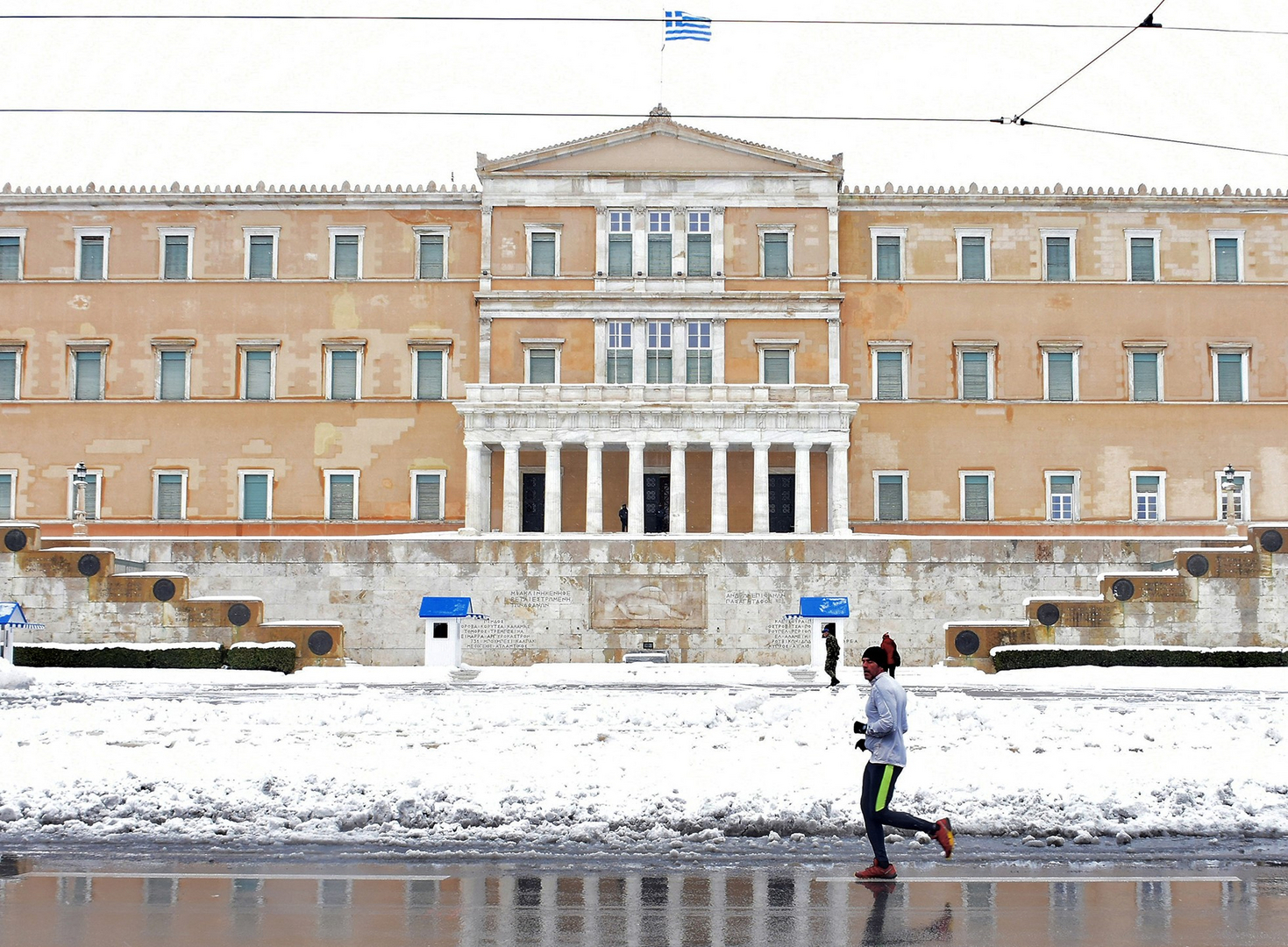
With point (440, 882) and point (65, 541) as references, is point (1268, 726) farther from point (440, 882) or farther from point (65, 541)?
point (65, 541)

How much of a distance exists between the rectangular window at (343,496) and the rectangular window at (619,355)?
1010 centimetres

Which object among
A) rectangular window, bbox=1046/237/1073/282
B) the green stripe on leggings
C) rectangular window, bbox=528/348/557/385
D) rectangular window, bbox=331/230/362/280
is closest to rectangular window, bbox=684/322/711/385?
rectangular window, bbox=528/348/557/385

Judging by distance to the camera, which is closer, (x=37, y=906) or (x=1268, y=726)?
(x=37, y=906)

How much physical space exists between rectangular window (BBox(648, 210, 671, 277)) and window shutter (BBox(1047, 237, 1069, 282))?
46.6ft

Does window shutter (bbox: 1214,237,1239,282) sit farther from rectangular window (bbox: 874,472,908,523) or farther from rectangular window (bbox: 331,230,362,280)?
rectangular window (bbox: 331,230,362,280)

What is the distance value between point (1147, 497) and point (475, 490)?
2416 cm

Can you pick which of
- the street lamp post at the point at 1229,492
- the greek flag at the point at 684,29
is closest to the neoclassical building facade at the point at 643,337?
the street lamp post at the point at 1229,492

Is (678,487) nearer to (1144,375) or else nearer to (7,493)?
(1144,375)

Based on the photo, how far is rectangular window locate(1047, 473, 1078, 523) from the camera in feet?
163

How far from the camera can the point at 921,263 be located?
5100 centimetres

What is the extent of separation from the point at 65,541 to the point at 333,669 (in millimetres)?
11172

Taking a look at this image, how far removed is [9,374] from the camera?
5084 centimetres

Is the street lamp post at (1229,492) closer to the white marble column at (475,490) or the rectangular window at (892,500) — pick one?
the rectangular window at (892,500)

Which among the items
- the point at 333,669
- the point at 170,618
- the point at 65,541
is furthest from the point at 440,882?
the point at 65,541
